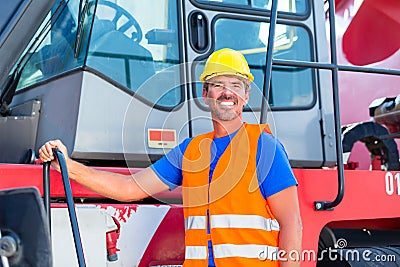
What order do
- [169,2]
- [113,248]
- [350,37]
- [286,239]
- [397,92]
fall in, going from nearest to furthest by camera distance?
[286,239]
[113,248]
[169,2]
[397,92]
[350,37]

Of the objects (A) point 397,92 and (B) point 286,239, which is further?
(A) point 397,92

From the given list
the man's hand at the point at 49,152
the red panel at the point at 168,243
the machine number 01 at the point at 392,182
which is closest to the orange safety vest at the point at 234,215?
the red panel at the point at 168,243

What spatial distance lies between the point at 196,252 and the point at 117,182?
428mm

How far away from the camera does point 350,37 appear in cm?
514

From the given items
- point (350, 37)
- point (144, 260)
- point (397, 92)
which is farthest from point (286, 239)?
point (350, 37)

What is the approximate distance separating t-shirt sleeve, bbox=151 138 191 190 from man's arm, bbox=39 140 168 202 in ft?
0.07

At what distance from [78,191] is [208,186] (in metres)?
0.52

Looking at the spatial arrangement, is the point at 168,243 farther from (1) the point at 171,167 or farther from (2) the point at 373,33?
(2) the point at 373,33

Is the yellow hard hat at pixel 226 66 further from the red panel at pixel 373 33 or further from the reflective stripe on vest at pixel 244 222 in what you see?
the red panel at pixel 373 33

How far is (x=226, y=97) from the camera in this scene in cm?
243

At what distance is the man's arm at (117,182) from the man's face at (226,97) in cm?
40

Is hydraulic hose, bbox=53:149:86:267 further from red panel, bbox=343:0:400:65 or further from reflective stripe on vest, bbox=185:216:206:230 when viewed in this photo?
red panel, bbox=343:0:400:65

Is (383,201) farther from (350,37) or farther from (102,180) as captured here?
(350,37)

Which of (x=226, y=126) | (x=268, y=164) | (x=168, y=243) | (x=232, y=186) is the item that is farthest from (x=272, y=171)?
(x=168, y=243)
